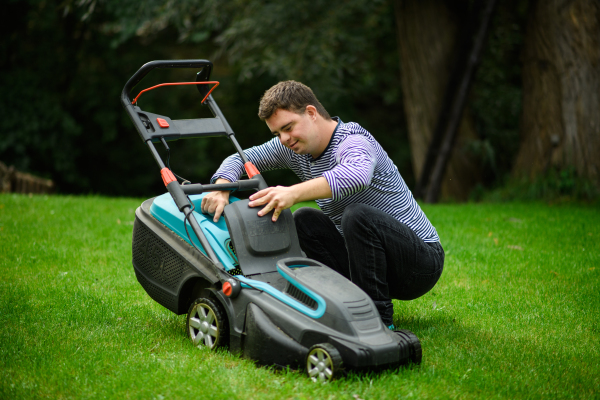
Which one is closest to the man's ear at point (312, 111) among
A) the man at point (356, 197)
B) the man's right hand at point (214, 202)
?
the man at point (356, 197)

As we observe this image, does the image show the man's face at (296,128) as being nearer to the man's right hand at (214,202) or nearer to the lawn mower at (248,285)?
the lawn mower at (248,285)

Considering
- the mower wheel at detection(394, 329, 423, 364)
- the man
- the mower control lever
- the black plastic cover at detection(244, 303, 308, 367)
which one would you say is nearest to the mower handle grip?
the man

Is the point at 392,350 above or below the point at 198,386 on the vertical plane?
above

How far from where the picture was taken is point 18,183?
9461 millimetres

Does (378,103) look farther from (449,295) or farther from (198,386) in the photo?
(198,386)

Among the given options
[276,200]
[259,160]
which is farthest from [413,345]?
[259,160]

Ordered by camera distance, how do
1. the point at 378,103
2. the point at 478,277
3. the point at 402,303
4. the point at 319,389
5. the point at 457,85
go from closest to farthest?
the point at 319,389 < the point at 402,303 < the point at 478,277 < the point at 457,85 < the point at 378,103

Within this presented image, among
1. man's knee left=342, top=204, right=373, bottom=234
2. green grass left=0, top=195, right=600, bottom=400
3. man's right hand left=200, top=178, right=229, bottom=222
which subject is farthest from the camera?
man's right hand left=200, top=178, right=229, bottom=222

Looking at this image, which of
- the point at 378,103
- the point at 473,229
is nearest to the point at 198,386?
the point at 473,229

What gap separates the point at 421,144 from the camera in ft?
30.8

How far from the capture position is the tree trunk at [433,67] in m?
8.91

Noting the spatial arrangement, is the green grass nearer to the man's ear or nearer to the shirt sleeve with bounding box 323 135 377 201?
the shirt sleeve with bounding box 323 135 377 201

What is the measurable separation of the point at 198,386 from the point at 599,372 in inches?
71.5

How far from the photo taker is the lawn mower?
7.87 ft
